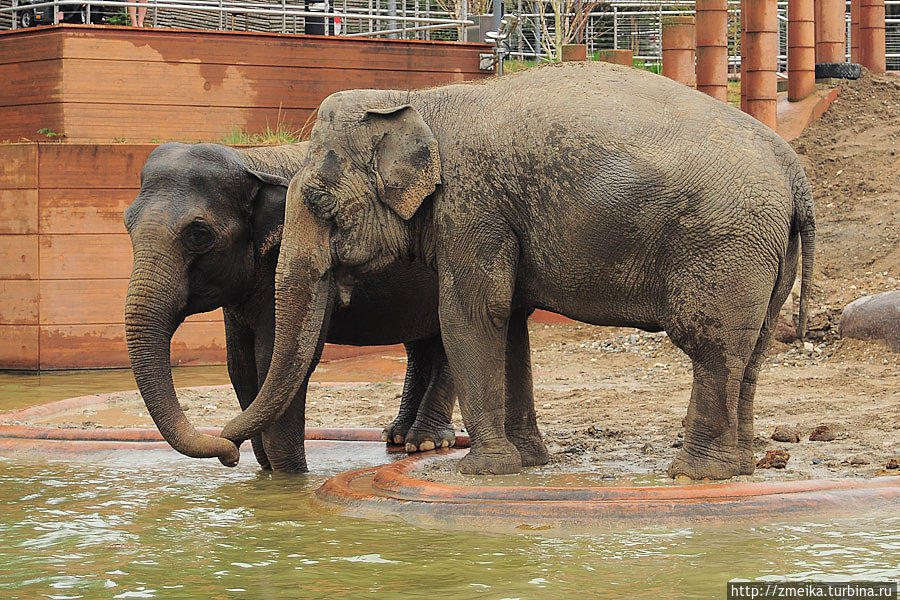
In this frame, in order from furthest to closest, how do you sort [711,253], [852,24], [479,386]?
1. [852,24]
2. [479,386]
3. [711,253]

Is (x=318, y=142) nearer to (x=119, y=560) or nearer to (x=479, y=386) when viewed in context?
(x=479, y=386)

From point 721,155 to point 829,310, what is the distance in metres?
8.41

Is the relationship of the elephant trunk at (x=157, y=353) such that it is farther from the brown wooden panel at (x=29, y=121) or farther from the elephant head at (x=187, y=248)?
the brown wooden panel at (x=29, y=121)

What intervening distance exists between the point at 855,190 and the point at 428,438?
39.3ft

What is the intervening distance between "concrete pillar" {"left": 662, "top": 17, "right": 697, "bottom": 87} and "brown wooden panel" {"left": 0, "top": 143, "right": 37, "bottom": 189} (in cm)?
1006

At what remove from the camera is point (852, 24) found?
26781 millimetres

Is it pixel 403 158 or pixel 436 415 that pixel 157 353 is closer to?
pixel 403 158

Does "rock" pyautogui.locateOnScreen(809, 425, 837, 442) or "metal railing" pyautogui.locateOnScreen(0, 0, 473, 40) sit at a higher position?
"metal railing" pyautogui.locateOnScreen(0, 0, 473, 40)

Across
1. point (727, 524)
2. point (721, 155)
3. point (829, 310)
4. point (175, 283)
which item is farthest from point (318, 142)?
point (829, 310)

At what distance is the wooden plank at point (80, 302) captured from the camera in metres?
16.8

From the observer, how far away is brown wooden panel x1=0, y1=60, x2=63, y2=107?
17984 millimetres

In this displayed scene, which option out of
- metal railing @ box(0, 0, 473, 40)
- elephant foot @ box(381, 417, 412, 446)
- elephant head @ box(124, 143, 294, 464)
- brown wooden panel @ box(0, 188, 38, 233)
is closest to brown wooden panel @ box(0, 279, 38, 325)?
brown wooden panel @ box(0, 188, 38, 233)

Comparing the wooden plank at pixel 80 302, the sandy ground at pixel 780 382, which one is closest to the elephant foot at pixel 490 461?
the sandy ground at pixel 780 382

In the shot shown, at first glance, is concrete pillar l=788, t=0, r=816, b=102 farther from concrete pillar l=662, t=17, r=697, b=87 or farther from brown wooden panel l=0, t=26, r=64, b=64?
brown wooden panel l=0, t=26, r=64, b=64
